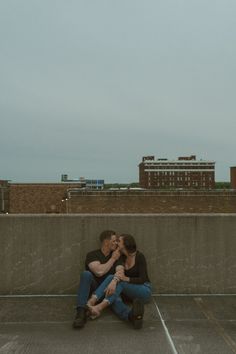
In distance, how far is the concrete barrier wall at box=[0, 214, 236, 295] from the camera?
6848mm

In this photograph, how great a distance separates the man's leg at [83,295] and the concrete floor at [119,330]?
0.10 metres

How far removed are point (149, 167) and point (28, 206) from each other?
4455 centimetres

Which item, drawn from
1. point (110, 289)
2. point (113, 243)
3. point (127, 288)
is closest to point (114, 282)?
point (110, 289)

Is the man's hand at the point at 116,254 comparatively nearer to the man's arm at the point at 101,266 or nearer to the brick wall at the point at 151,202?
the man's arm at the point at 101,266

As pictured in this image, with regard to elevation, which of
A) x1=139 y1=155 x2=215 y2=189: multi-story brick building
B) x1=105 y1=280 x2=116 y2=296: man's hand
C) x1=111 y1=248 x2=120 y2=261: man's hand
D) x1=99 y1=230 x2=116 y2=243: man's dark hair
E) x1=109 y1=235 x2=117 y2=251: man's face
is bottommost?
x1=105 y1=280 x2=116 y2=296: man's hand

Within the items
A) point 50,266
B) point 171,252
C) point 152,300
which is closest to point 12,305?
point 50,266

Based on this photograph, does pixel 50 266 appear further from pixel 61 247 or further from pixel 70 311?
pixel 70 311

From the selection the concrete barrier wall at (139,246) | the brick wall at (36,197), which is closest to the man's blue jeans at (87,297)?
the concrete barrier wall at (139,246)

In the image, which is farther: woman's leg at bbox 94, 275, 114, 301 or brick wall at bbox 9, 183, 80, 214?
brick wall at bbox 9, 183, 80, 214

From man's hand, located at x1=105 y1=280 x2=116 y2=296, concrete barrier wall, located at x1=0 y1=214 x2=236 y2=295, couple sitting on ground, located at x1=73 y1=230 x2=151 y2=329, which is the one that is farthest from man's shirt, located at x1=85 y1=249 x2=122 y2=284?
concrete barrier wall, located at x1=0 y1=214 x2=236 y2=295

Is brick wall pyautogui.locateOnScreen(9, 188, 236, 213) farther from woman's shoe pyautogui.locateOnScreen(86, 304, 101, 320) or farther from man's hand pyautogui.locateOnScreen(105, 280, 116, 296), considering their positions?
woman's shoe pyautogui.locateOnScreen(86, 304, 101, 320)

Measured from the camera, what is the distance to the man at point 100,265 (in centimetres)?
568

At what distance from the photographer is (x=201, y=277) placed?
6.91m

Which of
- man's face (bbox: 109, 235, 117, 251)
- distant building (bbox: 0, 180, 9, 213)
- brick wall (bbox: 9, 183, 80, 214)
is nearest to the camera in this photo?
man's face (bbox: 109, 235, 117, 251)
